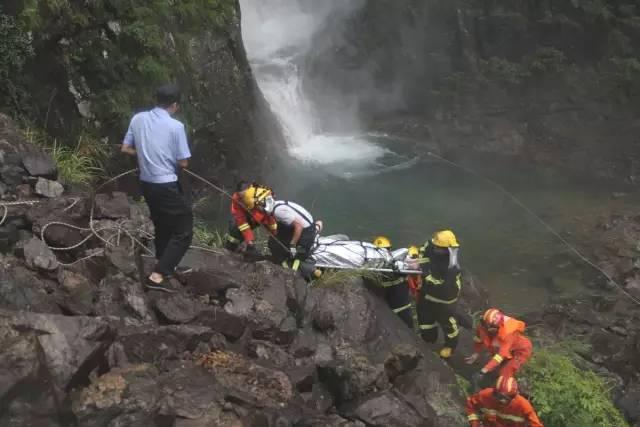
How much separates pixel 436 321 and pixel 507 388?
2.14 metres

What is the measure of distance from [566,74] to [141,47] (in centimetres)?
1458

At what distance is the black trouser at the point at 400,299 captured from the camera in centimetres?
797

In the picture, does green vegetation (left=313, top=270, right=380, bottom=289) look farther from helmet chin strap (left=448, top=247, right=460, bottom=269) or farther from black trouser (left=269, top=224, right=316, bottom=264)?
helmet chin strap (left=448, top=247, right=460, bottom=269)

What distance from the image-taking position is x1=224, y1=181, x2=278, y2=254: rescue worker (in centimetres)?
716

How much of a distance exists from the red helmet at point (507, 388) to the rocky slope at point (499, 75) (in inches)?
564

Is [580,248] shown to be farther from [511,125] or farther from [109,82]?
[109,82]

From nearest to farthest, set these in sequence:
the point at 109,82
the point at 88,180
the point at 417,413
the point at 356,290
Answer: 1. the point at 417,413
2. the point at 356,290
3. the point at 88,180
4. the point at 109,82

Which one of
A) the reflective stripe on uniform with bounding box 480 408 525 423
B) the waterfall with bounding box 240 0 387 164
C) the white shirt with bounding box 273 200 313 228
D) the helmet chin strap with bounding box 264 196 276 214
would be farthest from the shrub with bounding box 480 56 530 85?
the reflective stripe on uniform with bounding box 480 408 525 423

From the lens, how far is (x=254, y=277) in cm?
639

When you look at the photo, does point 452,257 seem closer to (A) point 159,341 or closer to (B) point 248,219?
(B) point 248,219

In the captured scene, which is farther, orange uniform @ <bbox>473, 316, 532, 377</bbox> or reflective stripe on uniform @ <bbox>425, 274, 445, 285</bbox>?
reflective stripe on uniform @ <bbox>425, 274, 445, 285</bbox>

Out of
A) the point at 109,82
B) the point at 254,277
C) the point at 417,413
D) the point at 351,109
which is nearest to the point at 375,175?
the point at 351,109

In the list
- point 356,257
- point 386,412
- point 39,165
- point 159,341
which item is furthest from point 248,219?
point 386,412

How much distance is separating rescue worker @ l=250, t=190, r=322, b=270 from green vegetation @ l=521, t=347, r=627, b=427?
2968 millimetres
